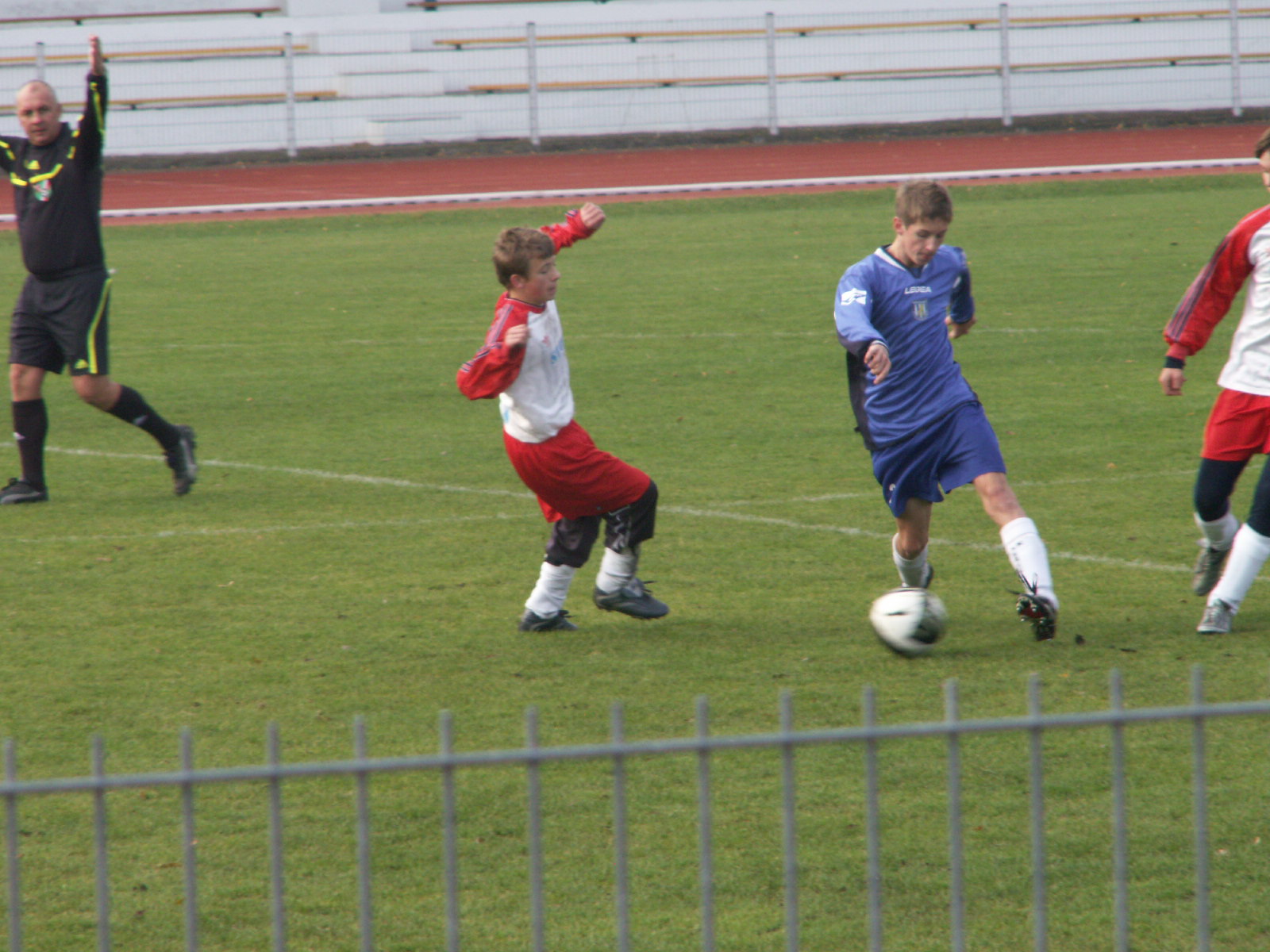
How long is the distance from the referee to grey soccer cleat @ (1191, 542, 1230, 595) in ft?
17.1

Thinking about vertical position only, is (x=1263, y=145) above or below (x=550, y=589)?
above

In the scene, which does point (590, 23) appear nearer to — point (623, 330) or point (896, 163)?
point (896, 163)

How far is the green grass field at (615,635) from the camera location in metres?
3.86

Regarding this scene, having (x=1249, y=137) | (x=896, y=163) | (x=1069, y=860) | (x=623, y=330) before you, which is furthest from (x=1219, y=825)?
(x=1249, y=137)

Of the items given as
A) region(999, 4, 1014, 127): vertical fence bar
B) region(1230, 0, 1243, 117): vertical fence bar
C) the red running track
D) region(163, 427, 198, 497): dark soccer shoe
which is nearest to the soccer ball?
region(163, 427, 198, 497): dark soccer shoe

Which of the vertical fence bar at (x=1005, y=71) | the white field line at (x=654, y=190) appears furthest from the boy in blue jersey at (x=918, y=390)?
the vertical fence bar at (x=1005, y=71)

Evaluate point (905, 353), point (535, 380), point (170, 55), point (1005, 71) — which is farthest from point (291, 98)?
point (905, 353)

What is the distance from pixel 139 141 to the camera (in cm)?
2823

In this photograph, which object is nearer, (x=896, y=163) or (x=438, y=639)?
(x=438, y=639)

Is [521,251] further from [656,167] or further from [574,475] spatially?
[656,167]

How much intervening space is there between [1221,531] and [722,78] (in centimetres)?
2442

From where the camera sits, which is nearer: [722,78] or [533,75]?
[533,75]

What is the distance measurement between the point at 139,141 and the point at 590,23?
29.9ft

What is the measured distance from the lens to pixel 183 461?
26.9 feet
